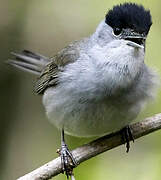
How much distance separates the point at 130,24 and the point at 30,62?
1.93 m

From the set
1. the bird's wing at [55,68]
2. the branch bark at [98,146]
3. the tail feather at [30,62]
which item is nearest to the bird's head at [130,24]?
the bird's wing at [55,68]

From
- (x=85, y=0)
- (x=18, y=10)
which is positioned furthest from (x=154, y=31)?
(x=18, y=10)

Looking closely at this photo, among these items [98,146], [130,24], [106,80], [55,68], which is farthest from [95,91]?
[55,68]

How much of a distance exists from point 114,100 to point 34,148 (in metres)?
Result: 2.25

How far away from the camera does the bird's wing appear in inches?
183

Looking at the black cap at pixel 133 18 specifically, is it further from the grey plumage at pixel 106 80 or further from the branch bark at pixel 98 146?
the branch bark at pixel 98 146

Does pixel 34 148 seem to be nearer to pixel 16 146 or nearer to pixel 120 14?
pixel 16 146

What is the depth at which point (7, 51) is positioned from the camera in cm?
659

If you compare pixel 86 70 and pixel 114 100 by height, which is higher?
pixel 86 70

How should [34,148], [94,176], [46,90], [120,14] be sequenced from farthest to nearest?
1. [34,148]
2. [46,90]
3. [94,176]
4. [120,14]

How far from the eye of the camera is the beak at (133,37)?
396 cm

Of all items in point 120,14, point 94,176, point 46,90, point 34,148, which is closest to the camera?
point 120,14

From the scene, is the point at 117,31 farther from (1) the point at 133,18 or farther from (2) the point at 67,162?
(2) the point at 67,162

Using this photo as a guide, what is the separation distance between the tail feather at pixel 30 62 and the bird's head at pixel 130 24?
161 cm
